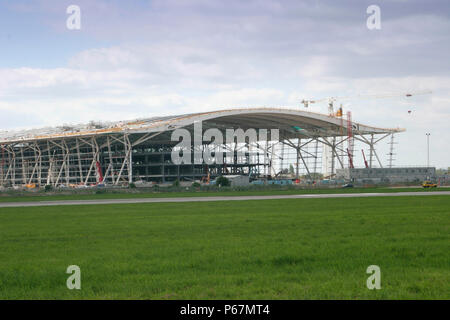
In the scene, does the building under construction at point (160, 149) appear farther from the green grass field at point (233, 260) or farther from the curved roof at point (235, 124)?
the green grass field at point (233, 260)

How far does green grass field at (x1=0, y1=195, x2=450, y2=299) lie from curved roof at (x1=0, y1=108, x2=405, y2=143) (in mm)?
62207

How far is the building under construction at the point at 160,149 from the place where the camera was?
3356 inches

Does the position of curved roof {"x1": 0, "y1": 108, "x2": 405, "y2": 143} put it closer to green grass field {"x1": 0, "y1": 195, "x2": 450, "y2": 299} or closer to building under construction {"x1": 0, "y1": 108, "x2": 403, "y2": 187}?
building under construction {"x1": 0, "y1": 108, "x2": 403, "y2": 187}

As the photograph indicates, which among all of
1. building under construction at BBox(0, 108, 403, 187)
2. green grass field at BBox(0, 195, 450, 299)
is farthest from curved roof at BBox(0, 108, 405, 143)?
green grass field at BBox(0, 195, 450, 299)

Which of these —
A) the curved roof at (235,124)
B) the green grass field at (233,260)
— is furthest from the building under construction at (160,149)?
the green grass field at (233,260)

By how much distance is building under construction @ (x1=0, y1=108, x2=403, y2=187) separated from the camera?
280 ft

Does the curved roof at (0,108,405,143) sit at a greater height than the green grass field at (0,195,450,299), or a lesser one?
greater

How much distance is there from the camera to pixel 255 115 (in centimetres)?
8469

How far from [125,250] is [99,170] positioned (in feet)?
276

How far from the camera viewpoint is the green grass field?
8.41 metres

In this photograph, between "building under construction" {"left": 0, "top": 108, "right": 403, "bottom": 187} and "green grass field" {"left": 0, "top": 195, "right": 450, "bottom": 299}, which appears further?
"building under construction" {"left": 0, "top": 108, "right": 403, "bottom": 187}

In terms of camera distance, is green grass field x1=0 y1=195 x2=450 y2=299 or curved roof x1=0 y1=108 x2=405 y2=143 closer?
green grass field x1=0 y1=195 x2=450 y2=299
